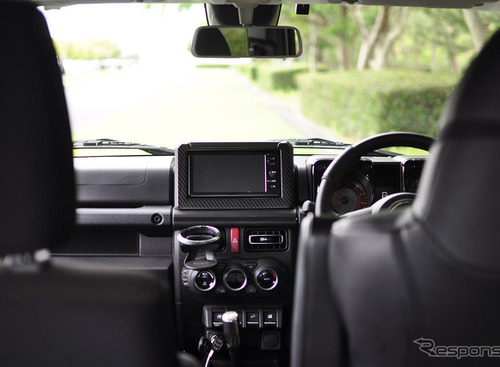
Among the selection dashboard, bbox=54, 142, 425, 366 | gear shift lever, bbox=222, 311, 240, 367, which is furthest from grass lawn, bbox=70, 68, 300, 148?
gear shift lever, bbox=222, 311, 240, 367

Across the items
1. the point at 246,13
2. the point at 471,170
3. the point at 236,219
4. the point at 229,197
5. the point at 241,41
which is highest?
the point at 246,13

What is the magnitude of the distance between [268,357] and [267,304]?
1.18 feet

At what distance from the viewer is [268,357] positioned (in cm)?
411

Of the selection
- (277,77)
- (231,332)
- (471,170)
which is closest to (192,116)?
(277,77)

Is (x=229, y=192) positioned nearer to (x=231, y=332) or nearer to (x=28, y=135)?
(x=231, y=332)

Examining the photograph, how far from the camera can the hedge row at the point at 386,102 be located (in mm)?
12992

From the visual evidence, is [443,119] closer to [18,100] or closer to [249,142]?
[18,100]

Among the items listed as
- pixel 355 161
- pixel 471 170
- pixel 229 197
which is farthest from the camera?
pixel 229 197

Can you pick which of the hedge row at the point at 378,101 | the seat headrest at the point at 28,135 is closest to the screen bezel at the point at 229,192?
the seat headrest at the point at 28,135

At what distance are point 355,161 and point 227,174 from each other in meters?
1.28

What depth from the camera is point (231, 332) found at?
12.0 feet

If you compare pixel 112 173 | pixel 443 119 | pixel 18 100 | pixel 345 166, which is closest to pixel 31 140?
pixel 18 100

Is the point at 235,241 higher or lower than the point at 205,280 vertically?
higher

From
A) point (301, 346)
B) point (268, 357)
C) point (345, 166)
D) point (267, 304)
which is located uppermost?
point (345, 166)
